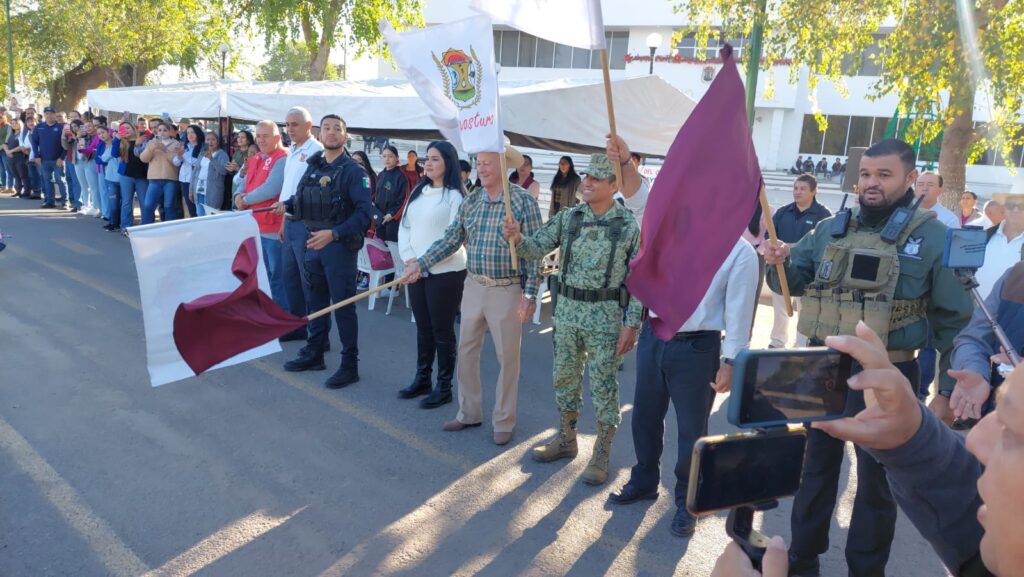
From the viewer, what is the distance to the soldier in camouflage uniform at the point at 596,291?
4.14 metres

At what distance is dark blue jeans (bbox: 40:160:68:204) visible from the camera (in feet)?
51.0

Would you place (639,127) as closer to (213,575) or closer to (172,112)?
(213,575)

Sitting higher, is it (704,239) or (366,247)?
(704,239)

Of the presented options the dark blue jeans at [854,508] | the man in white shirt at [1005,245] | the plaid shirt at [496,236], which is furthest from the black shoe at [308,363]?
the man in white shirt at [1005,245]

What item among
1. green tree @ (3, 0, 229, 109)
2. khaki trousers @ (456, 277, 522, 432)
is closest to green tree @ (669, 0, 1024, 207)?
khaki trousers @ (456, 277, 522, 432)

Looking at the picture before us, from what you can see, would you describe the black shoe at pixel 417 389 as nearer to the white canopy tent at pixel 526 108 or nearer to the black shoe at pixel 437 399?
the black shoe at pixel 437 399

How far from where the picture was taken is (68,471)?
4.22 metres

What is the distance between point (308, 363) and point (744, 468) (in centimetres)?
545

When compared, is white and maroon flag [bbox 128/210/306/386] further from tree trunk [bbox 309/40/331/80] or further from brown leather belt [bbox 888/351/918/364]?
tree trunk [bbox 309/40/331/80]

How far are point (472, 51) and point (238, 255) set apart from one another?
1747mm

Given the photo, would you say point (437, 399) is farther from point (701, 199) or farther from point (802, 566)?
point (701, 199)

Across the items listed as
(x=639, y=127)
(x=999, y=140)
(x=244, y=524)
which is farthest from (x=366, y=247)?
(x=999, y=140)

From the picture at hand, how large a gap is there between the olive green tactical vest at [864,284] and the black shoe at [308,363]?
420 cm

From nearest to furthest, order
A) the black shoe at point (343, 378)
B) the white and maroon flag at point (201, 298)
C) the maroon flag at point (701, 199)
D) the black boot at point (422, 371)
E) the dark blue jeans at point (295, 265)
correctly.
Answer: the maroon flag at point (701, 199) → the white and maroon flag at point (201, 298) → the black boot at point (422, 371) → the black shoe at point (343, 378) → the dark blue jeans at point (295, 265)
